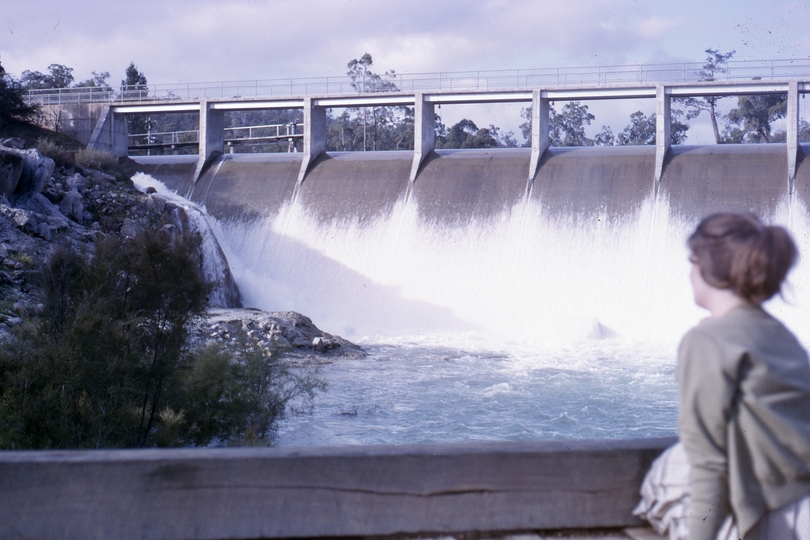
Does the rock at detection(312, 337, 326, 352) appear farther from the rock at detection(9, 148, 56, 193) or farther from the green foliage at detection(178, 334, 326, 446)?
the rock at detection(9, 148, 56, 193)

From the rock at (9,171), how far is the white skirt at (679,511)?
17326 millimetres

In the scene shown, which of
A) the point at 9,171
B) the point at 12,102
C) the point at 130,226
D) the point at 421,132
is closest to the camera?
the point at 9,171

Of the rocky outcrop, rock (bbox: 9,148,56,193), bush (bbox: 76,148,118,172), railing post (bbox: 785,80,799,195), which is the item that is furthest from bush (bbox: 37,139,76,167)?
railing post (bbox: 785,80,799,195)

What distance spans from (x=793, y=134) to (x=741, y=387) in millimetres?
20560

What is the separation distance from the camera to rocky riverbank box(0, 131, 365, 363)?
1373 cm

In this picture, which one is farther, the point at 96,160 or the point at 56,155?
the point at 96,160

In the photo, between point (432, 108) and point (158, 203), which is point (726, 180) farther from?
point (158, 203)

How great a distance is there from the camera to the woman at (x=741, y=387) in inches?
73.4

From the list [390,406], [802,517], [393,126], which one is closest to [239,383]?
[390,406]

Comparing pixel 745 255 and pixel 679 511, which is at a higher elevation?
→ pixel 745 255

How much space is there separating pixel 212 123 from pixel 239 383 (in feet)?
64.4

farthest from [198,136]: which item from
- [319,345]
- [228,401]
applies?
[228,401]

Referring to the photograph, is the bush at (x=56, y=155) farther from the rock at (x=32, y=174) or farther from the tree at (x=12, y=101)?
the tree at (x=12, y=101)

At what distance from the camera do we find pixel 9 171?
17.0 m
